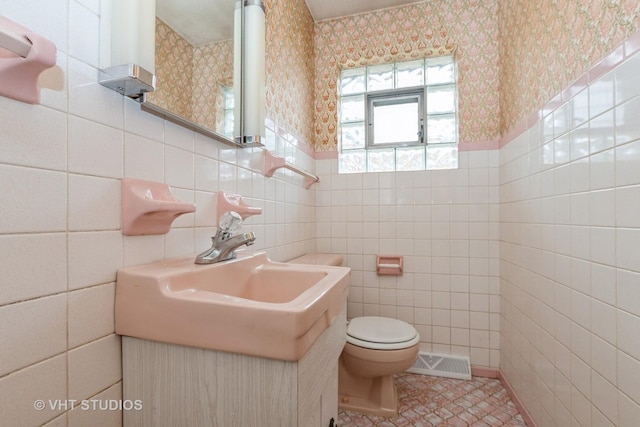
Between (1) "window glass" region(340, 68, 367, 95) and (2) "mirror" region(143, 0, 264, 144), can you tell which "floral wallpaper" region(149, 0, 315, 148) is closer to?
(2) "mirror" region(143, 0, 264, 144)

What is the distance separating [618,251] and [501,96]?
1.43 meters

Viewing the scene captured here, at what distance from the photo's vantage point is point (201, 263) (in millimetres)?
850

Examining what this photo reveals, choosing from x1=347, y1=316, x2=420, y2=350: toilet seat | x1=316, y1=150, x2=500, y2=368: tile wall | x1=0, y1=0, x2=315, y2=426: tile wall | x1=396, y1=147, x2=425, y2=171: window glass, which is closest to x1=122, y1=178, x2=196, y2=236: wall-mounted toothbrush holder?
x1=0, y1=0, x2=315, y2=426: tile wall

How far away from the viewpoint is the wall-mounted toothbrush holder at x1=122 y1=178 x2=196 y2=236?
2.40 ft

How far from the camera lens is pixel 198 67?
40.5 inches

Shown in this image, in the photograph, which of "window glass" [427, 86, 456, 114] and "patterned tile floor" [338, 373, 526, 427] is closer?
"patterned tile floor" [338, 373, 526, 427]

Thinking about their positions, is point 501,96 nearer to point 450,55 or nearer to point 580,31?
point 450,55

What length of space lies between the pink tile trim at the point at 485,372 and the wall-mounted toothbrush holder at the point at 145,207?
2118 millimetres

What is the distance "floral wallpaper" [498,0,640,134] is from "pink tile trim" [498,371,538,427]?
1.56 m

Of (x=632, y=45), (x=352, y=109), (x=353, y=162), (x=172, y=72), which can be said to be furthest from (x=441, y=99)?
(x=172, y=72)

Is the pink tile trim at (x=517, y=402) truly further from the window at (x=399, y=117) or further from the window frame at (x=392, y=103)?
the window frame at (x=392, y=103)

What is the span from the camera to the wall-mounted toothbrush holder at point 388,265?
2123 millimetres

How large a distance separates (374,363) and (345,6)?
2.39 meters

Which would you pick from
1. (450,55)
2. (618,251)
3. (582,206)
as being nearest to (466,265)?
(582,206)
